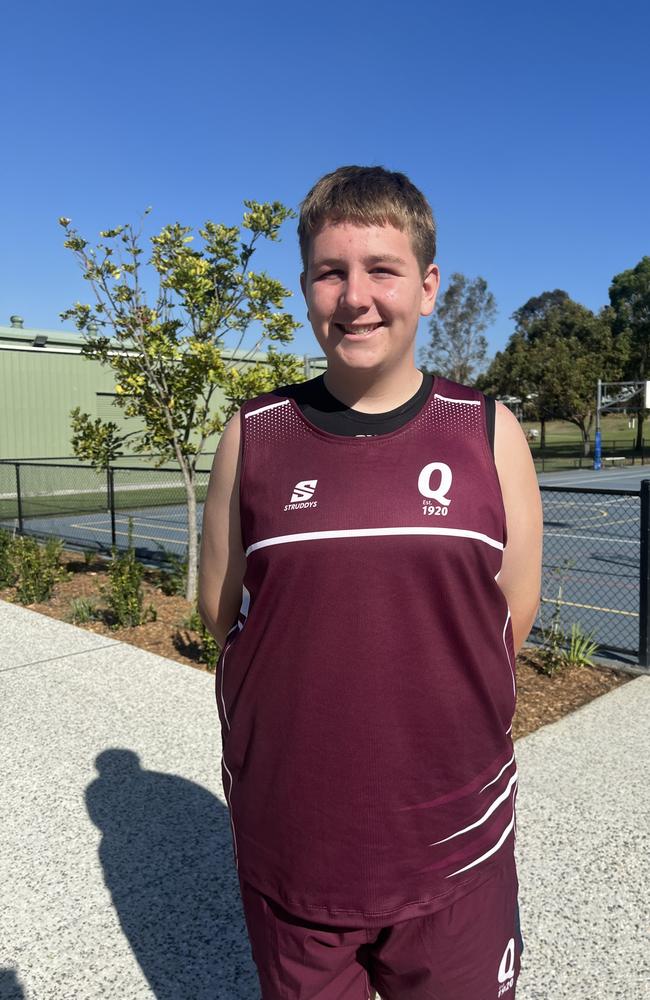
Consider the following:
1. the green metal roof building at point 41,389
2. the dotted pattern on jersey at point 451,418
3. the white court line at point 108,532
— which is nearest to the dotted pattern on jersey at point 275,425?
the dotted pattern on jersey at point 451,418

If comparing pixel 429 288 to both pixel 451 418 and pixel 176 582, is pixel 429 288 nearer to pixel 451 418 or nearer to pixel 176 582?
pixel 451 418

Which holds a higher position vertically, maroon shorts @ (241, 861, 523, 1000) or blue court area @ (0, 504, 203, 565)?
maroon shorts @ (241, 861, 523, 1000)

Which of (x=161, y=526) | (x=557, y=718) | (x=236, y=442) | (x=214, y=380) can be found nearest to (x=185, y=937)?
(x=236, y=442)

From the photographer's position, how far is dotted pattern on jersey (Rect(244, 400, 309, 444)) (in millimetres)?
1491

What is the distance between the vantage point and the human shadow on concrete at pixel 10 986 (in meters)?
2.49

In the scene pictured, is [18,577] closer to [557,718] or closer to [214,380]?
[214,380]

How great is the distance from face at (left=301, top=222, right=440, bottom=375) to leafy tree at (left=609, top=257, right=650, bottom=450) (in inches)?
1585

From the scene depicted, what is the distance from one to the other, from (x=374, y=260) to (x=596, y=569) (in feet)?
31.5

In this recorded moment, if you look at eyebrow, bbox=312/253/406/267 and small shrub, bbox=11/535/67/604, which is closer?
→ eyebrow, bbox=312/253/406/267

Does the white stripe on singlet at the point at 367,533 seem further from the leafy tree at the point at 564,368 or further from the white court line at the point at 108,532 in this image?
the leafy tree at the point at 564,368

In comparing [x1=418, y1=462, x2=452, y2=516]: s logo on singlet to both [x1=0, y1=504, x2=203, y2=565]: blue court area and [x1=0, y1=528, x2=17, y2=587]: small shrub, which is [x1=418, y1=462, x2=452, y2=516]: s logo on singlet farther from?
[x1=0, y1=504, x2=203, y2=565]: blue court area

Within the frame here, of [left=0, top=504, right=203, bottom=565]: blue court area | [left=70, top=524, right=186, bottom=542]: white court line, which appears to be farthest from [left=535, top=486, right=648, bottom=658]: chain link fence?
[left=70, top=524, right=186, bottom=542]: white court line

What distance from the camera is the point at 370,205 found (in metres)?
1.40

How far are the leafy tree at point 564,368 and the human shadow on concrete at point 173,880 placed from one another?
36499mm
